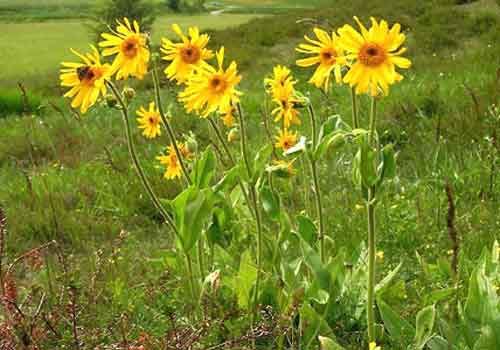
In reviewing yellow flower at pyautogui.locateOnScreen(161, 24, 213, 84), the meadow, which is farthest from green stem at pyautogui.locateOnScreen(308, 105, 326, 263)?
yellow flower at pyautogui.locateOnScreen(161, 24, 213, 84)

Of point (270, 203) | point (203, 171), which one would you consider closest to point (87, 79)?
point (203, 171)

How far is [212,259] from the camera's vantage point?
2469mm

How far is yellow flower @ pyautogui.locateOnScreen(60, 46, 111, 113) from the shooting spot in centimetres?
191

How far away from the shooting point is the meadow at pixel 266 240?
186 centimetres

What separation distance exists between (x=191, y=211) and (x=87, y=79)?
480 millimetres

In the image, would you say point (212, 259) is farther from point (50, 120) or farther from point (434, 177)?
point (50, 120)

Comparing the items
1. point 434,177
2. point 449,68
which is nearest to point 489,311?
point 434,177

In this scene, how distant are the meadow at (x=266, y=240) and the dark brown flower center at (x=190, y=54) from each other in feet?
0.74

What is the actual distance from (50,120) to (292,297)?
5.76 metres

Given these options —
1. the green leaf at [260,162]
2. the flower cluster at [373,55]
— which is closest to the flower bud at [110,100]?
the green leaf at [260,162]

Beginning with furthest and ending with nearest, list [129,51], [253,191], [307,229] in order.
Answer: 1. [307,229]
2. [253,191]
3. [129,51]

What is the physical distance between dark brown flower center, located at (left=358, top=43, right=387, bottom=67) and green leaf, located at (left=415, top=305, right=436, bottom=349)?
1.99ft

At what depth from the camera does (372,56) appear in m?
1.58

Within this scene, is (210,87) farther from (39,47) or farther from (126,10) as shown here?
(126,10)
